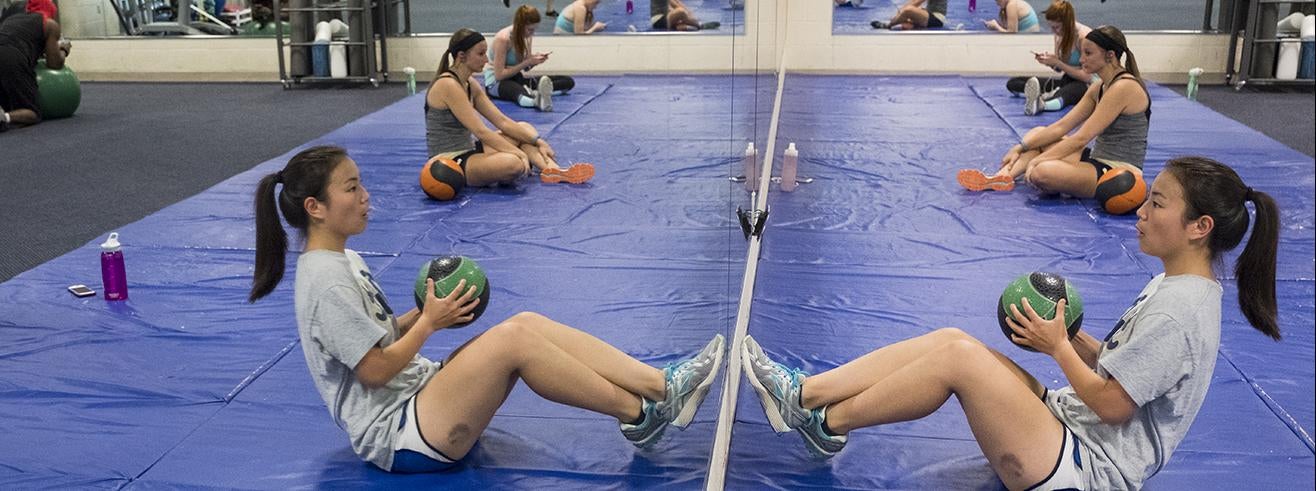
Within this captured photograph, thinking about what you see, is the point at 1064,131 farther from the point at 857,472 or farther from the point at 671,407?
the point at 671,407

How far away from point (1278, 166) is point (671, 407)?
5161mm

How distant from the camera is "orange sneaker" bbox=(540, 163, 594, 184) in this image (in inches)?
243

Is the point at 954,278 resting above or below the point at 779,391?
below

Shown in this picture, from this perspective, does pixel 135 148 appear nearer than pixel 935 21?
Yes

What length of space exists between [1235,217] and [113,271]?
3.72 m

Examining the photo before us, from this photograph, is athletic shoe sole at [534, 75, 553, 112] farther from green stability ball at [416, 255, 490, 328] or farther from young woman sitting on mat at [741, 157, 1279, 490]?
young woman sitting on mat at [741, 157, 1279, 490]

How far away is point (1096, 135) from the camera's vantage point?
5.89 meters

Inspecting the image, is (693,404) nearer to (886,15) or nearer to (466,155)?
(466,155)

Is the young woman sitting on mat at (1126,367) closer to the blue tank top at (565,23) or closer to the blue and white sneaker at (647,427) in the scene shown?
the blue and white sneaker at (647,427)

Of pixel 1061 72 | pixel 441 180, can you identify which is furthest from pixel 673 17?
pixel 1061 72

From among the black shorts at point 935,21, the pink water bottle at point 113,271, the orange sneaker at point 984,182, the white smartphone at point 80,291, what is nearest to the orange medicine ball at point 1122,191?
the orange sneaker at point 984,182

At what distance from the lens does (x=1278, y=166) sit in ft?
21.7

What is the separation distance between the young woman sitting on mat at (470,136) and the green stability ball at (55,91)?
4.00 metres

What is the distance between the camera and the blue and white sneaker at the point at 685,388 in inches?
110
